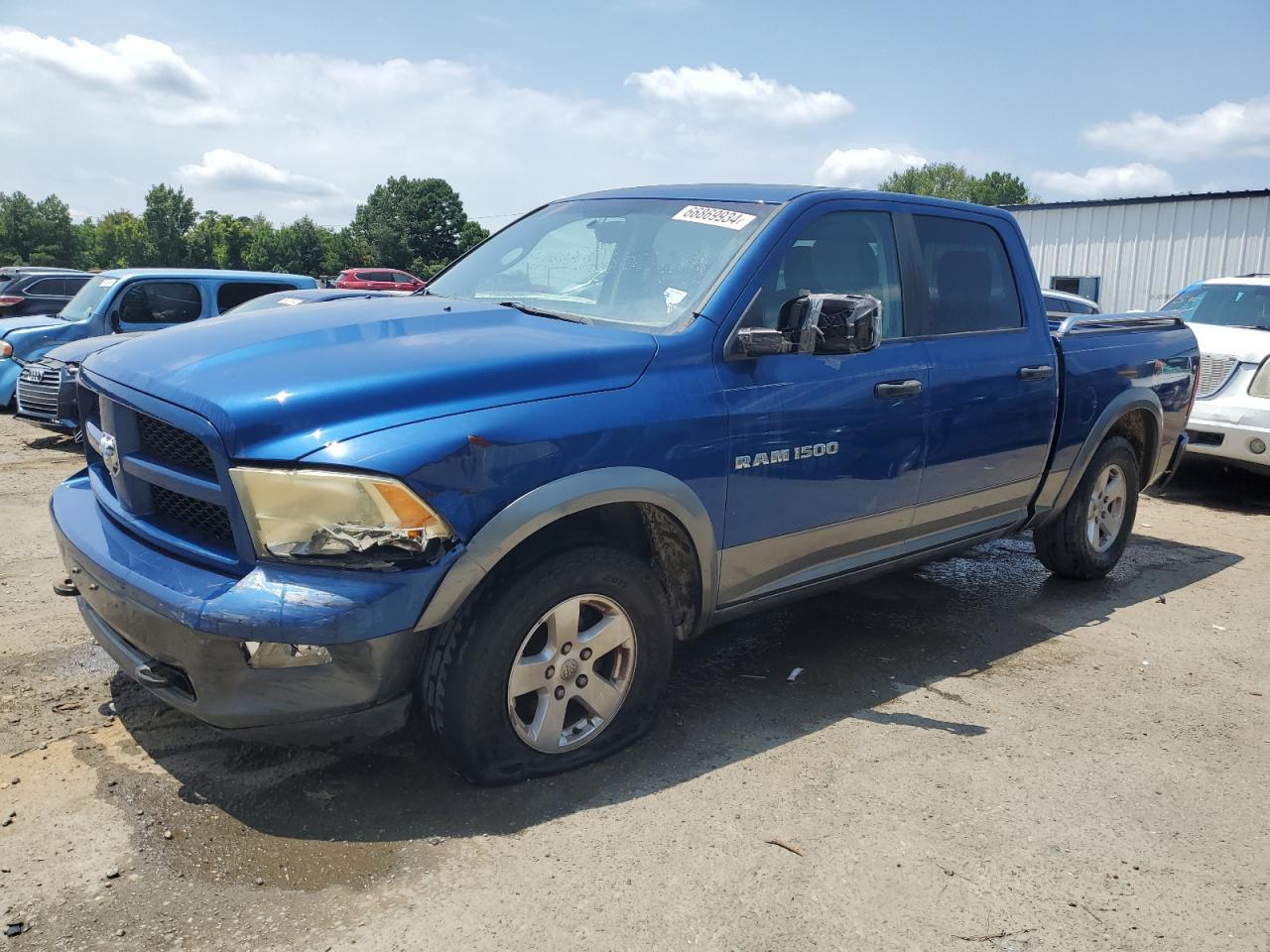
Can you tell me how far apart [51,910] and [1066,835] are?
2772 millimetres

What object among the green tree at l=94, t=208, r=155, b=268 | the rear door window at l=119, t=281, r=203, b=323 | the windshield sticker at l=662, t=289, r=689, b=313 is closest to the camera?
the windshield sticker at l=662, t=289, r=689, b=313

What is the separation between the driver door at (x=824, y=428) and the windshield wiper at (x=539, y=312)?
59 centimetres

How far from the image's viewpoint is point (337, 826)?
2842mm

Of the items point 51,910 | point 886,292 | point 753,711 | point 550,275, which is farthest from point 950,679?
point 51,910

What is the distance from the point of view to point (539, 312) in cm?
363

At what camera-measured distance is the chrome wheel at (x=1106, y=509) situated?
5.43 metres

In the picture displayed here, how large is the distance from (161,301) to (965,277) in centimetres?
816

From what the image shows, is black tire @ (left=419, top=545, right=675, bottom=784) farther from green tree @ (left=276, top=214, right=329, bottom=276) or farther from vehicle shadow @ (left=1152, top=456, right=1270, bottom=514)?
green tree @ (left=276, top=214, right=329, bottom=276)

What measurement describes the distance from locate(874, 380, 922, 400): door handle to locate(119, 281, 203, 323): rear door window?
8.04 meters

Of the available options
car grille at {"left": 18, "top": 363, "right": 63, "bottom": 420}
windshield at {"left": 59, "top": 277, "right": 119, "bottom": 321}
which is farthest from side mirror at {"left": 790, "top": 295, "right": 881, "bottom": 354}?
windshield at {"left": 59, "top": 277, "right": 119, "bottom": 321}

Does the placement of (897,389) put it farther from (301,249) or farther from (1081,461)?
(301,249)

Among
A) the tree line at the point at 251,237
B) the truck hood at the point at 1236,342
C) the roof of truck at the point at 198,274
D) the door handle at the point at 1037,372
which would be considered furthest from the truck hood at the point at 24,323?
the tree line at the point at 251,237

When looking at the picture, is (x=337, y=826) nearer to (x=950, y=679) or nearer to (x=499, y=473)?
(x=499, y=473)

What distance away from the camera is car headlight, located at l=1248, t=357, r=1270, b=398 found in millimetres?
7891
